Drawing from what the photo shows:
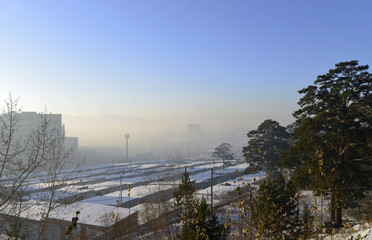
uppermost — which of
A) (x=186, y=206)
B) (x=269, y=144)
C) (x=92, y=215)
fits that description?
(x=186, y=206)

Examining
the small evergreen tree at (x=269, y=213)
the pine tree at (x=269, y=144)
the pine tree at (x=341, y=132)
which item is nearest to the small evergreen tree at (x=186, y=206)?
the small evergreen tree at (x=269, y=213)

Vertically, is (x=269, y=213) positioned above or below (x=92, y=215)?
above

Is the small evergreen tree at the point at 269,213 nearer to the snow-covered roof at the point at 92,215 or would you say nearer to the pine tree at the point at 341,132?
the pine tree at the point at 341,132

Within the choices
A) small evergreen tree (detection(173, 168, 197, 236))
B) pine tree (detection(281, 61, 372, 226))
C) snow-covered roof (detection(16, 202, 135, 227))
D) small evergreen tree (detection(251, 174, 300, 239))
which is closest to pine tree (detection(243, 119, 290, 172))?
pine tree (detection(281, 61, 372, 226))

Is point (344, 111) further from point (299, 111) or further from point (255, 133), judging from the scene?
point (255, 133)

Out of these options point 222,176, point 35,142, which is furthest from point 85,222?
point 222,176

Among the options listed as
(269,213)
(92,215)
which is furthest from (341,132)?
(92,215)

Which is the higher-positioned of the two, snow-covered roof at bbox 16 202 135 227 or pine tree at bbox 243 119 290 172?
pine tree at bbox 243 119 290 172

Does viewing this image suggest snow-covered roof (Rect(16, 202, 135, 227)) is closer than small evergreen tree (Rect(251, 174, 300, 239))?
No

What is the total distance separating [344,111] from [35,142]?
15872 millimetres

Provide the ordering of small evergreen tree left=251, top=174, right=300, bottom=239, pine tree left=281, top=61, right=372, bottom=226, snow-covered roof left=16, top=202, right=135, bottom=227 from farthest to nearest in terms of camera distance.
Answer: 1. snow-covered roof left=16, top=202, right=135, bottom=227
2. pine tree left=281, top=61, right=372, bottom=226
3. small evergreen tree left=251, top=174, right=300, bottom=239

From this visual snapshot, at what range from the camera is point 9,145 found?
9430 mm

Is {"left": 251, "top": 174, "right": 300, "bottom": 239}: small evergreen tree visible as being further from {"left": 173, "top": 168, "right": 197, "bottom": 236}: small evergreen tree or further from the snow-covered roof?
the snow-covered roof

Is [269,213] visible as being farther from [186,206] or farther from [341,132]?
[341,132]
